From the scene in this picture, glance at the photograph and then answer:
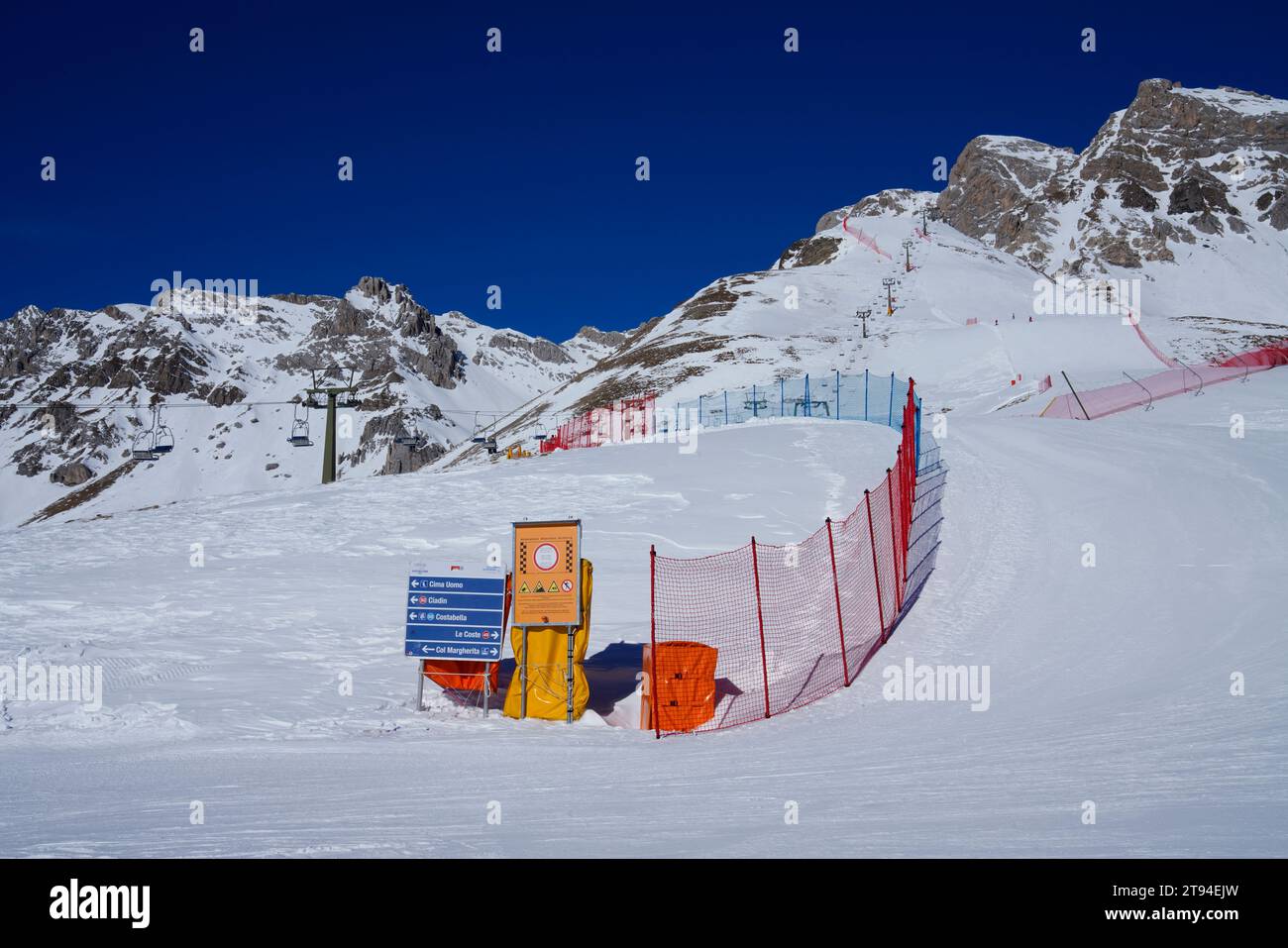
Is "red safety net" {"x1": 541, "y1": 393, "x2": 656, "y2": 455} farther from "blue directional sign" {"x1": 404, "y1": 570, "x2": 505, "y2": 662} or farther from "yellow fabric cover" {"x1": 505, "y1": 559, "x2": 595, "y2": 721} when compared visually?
"yellow fabric cover" {"x1": 505, "y1": 559, "x2": 595, "y2": 721}

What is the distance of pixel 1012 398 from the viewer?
4075 cm

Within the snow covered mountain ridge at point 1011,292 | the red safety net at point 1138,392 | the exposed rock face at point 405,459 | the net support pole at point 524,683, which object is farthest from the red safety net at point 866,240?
the net support pole at point 524,683

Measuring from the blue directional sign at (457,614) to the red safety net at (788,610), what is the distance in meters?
1.77

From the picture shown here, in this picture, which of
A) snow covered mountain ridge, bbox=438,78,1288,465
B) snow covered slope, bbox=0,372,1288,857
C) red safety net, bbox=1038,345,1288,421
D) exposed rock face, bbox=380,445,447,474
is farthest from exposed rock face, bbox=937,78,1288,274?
snow covered slope, bbox=0,372,1288,857

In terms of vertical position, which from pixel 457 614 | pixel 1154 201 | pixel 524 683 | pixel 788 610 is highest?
pixel 1154 201

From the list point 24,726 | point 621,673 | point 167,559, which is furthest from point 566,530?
point 167,559

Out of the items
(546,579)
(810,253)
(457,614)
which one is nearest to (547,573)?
(546,579)

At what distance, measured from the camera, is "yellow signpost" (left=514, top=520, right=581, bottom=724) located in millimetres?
9969

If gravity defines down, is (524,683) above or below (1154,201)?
below

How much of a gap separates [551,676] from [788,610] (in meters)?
4.84

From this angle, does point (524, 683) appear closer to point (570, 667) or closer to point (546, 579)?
point (570, 667)

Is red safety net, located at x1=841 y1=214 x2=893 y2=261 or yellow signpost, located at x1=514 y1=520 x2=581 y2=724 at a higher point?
red safety net, located at x1=841 y1=214 x2=893 y2=261

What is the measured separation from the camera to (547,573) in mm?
10055
